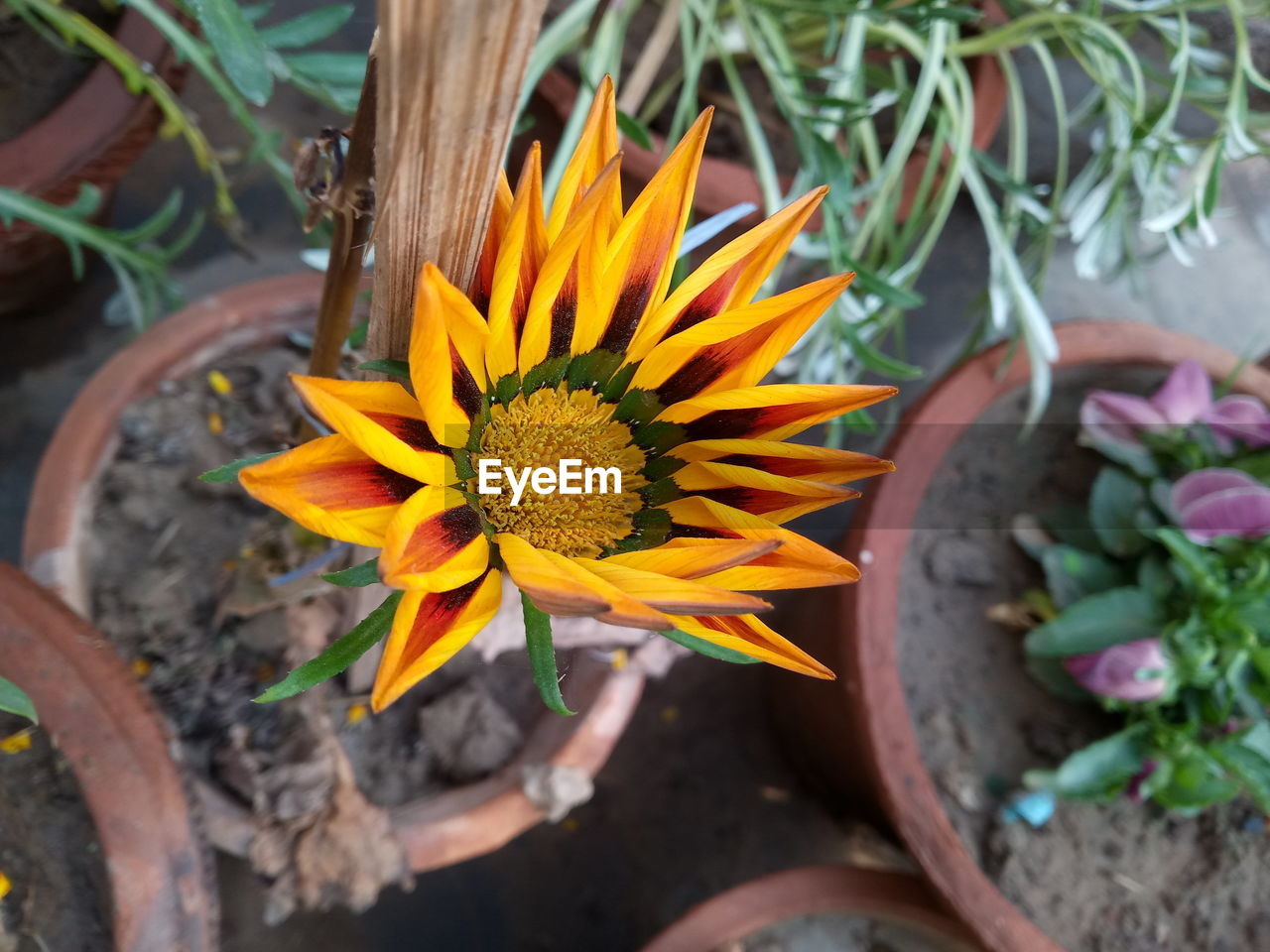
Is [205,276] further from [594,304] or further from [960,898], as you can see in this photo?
[960,898]

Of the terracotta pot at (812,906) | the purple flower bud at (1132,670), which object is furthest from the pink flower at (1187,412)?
the terracotta pot at (812,906)

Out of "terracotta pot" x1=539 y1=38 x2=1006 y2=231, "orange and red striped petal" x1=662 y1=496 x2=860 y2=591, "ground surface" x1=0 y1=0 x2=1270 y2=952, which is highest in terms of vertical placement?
"orange and red striped petal" x1=662 y1=496 x2=860 y2=591

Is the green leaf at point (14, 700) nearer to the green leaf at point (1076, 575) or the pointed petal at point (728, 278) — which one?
the pointed petal at point (728, 278)

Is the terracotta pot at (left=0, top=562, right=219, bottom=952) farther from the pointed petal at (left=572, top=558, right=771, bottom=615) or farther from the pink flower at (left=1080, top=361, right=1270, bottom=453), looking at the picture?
the pink flower at (left=1080, top=361, right=1270, bottom=453)

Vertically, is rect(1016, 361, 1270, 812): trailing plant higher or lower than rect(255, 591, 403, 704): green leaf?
lower

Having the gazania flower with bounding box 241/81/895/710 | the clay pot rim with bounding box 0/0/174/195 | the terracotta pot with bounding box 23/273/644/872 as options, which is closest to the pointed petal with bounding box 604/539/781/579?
the gazania flower with bounding box 241/81/895/710

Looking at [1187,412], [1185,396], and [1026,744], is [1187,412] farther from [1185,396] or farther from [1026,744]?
[1026,744]

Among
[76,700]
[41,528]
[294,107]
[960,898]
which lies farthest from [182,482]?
[960,898]
